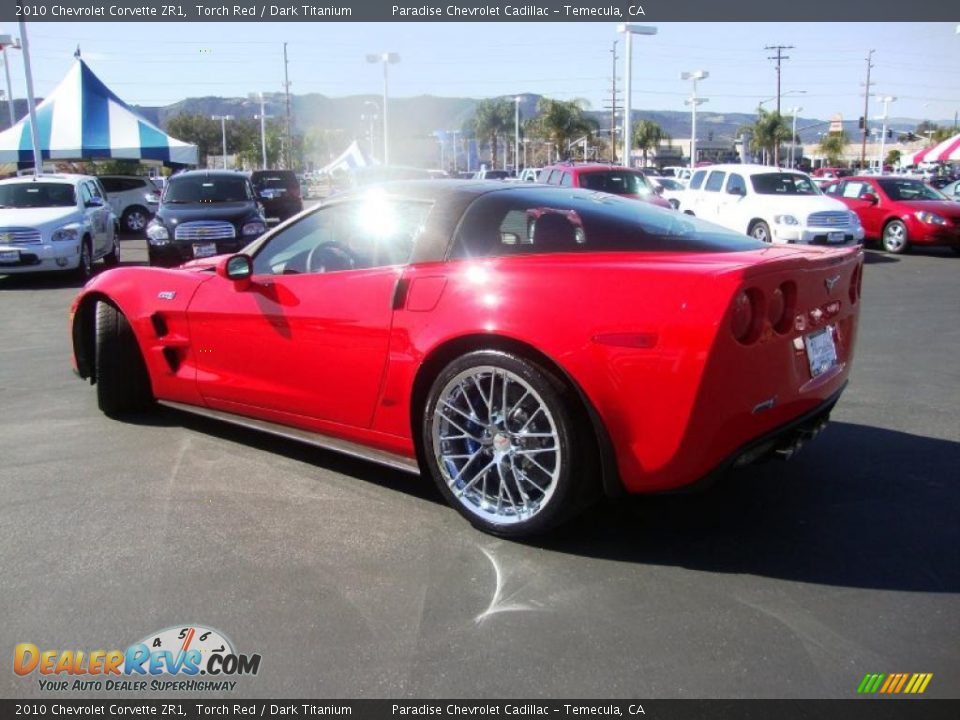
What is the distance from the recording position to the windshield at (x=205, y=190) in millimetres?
13938

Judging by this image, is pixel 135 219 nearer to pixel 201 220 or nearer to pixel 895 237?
pixel 201 220

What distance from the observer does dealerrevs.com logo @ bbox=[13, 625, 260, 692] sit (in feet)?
8.12

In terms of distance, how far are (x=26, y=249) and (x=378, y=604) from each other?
1159 cm

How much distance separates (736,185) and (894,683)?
14.9 metres

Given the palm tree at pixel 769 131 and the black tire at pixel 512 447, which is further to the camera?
the palm tree at pixel 769 131

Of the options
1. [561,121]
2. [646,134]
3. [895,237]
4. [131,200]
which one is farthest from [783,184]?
[646,134]

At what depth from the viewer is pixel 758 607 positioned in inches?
110

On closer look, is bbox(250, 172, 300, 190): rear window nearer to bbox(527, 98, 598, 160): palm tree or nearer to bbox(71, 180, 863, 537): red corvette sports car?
bbox(71, 180, 863, 537): red corvette sports car

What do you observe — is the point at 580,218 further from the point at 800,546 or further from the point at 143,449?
the point at 143,449

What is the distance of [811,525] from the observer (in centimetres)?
345

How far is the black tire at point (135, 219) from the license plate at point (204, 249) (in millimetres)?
12515

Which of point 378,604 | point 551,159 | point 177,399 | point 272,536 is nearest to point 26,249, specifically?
point 177,399

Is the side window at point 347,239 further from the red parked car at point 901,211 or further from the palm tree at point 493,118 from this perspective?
the palm tree at point 493,118

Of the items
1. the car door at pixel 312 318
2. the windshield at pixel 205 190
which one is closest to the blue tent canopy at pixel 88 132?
the windshield at pixel 205 190
